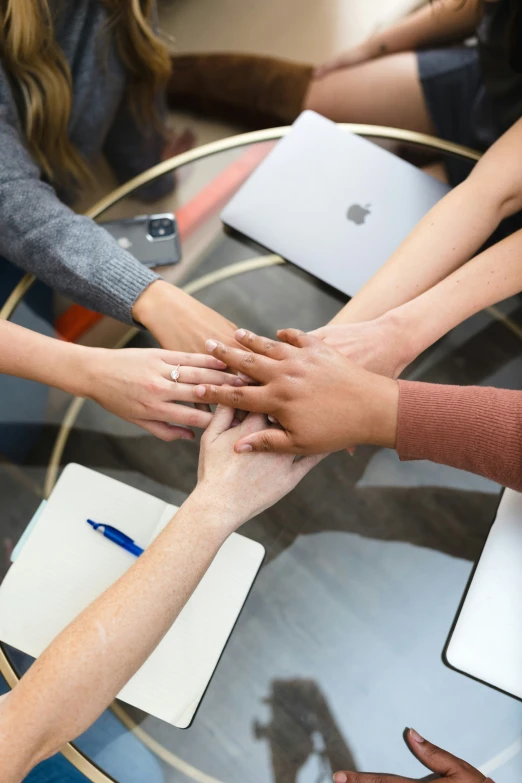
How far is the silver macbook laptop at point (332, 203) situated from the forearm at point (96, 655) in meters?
0.51

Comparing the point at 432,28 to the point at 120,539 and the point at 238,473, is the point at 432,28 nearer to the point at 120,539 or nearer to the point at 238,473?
the point at 238,473

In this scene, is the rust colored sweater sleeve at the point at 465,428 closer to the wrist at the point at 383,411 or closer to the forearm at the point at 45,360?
the wrist at the point at 383,411

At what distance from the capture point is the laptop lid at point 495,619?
2.42 ft

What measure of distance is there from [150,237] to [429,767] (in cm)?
89

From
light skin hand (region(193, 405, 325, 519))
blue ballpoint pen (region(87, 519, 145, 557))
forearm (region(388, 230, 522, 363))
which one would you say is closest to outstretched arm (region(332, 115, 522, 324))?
forearm (region(388, 230, 522, 363))

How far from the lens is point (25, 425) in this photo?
Answer: 0.97 meters

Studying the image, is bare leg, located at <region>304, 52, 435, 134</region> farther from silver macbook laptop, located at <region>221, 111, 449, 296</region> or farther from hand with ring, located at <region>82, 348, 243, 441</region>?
hand with ring, located at <region>82, 348, 243, 441</region>

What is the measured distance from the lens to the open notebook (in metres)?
0.75

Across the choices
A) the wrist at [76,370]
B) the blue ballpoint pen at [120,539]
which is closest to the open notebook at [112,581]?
the blue ballpoint pen at [120,539]

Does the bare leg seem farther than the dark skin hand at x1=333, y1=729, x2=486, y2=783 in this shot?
Yes

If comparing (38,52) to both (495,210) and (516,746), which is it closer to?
(495,210)

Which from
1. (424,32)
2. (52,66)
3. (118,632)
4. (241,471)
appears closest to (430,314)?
(241,471)

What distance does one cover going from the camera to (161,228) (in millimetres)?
1050

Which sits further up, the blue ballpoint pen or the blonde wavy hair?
the blonde wavy hair
